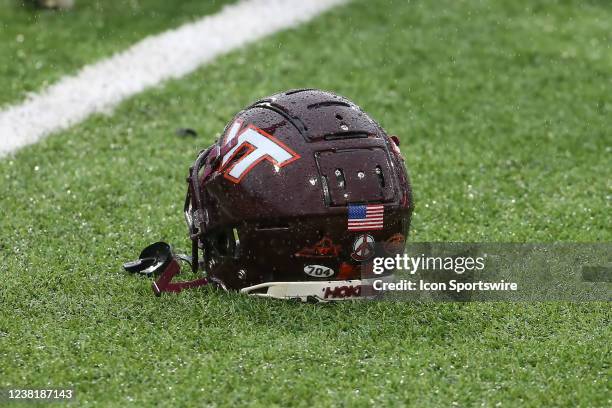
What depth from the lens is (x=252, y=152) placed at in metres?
5.53

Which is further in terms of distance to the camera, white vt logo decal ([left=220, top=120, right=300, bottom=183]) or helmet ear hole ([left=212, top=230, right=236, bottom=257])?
helmet ear hole ([left=212, top=230, right=236, bottom=257])

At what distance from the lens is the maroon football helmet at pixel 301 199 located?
17.7 ft

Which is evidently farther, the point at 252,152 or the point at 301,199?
the point at 252,152

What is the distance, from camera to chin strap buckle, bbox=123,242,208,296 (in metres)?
5.85

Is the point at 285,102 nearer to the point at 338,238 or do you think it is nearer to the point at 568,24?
the point at 338,238

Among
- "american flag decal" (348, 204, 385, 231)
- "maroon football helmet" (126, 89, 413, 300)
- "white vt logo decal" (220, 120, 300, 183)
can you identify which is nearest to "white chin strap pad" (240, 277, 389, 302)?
"maroon football helmet" (126, 89, 413, 300)

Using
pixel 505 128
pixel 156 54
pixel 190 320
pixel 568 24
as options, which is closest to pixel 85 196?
pixel 190 320

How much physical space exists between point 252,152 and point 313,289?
77 centimetres

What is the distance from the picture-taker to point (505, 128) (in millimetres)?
8727

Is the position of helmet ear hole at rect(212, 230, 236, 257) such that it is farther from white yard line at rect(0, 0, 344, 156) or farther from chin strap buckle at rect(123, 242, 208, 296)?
white yard line at rect(0, 0, 344, 156)

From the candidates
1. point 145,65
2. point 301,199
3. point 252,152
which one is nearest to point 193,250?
point 252,152

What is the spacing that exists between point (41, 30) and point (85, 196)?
123 inches

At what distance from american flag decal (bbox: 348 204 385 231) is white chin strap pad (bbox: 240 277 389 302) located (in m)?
0.35

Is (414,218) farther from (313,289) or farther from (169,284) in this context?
(169,284)
